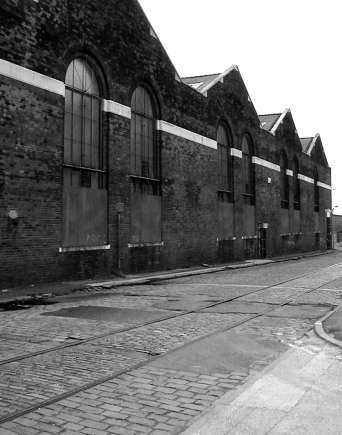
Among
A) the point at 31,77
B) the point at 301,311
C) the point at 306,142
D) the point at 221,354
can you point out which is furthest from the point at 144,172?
the point at 306,142

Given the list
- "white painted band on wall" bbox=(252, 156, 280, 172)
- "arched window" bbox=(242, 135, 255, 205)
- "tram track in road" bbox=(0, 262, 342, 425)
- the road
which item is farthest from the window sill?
"white painted band on wall" bbox=(252, 156, 280, 172)

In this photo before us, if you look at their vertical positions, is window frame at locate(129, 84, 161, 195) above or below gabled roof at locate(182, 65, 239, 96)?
below

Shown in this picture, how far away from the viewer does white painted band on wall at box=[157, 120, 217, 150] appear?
23406 mm

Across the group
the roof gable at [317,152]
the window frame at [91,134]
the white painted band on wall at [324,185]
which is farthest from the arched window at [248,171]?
the white painted band on wall at [324,185]

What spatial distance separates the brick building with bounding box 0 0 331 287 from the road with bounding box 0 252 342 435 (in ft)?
13.5

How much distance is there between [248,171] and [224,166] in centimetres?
413

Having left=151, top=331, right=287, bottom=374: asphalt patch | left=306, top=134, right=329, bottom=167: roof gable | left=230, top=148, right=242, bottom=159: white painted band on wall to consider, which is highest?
left=306, top=134, right=329, bottom=167: roof gable

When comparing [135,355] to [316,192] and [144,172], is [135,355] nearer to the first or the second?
[144,172]

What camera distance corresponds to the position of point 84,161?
1873 cm

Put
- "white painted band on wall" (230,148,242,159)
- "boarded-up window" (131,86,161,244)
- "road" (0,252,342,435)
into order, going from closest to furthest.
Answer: "road" (0,252,342,435) → "boarded-up window" (131,86,161,244) → "white painted band on wall" (230,148,242,159)

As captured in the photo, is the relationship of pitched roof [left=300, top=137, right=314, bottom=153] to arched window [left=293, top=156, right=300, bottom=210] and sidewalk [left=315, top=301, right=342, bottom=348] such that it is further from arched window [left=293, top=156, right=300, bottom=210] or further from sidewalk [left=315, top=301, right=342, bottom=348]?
sidewalk [left=315, top=301, right=342, bottom=348]

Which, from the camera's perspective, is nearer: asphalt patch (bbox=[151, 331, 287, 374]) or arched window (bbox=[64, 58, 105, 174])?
asphalt patch (bbox=[151, 331, 287, 374])

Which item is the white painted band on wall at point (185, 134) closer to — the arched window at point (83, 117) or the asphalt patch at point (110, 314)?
the arched window at point (83, 117)

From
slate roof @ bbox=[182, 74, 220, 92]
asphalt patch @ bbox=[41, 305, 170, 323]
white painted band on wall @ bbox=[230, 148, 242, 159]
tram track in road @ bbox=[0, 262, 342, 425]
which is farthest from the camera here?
white painted band on wall @ bbox=[230, 148, 242, 159]
